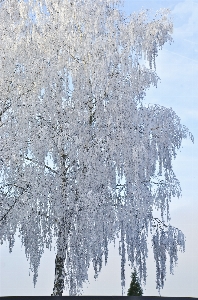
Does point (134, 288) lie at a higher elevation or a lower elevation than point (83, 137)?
lower

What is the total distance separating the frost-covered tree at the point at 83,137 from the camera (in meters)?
11.2

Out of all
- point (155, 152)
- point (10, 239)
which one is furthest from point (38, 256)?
point (155, 152)

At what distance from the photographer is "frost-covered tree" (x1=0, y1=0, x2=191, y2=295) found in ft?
36.8

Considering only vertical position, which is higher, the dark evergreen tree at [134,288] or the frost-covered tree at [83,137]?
the frost-covered tree at [83,137]

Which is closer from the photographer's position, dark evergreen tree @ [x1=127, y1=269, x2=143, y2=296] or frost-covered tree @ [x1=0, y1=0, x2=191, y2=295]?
frost-covered tree @ [x1=0, y1=0, x2=191, y2=295]

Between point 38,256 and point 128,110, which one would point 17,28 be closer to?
point 128,110

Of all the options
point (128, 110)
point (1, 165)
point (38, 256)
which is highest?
point (128, 110)

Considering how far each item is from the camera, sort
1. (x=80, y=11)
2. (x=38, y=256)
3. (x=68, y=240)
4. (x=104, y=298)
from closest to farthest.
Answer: (x=104, y=298)
(x=68, y=240)
(x=38, y=256)
(x=80, y=11)

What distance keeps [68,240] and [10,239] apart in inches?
71.6

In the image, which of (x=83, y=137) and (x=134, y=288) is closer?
(x=83, y=137)

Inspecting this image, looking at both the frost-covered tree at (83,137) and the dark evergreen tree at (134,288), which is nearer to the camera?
the frost-covered tree at (83,137)

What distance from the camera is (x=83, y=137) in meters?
11.5

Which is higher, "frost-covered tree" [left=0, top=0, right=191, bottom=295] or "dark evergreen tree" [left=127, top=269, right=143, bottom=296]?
"frost-covered tree" [left=0, top=0, right=191, bottom=295]

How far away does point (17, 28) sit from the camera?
13.1 metres
